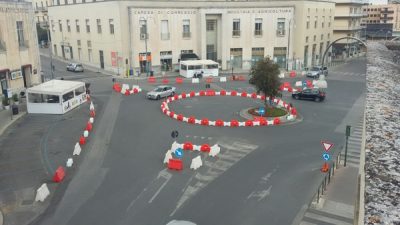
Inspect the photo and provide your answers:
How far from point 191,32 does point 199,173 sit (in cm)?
4846

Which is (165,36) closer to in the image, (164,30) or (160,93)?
(164,30)

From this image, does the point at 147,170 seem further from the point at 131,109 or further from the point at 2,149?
the point at 131,109

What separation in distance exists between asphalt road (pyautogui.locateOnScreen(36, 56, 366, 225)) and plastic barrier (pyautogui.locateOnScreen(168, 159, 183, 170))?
383 mm

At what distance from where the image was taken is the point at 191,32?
68.1 metres

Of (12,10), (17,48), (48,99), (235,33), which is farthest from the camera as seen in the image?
(235,33)

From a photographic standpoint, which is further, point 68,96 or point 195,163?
point 68,96

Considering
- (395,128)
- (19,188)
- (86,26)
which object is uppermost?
(86,26)

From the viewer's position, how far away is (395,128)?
648 inches

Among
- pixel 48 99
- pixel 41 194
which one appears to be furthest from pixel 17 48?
pixel 41 194

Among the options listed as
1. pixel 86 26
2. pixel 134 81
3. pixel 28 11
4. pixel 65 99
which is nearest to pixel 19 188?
pixel 65 99

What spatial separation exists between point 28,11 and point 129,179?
1265 inches

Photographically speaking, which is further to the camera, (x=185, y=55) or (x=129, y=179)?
(x=185, y=55)

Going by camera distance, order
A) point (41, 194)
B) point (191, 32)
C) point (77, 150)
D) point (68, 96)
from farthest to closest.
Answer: point (191, 32) → point (68, 96) → point (77, 150) → point (41, 194)

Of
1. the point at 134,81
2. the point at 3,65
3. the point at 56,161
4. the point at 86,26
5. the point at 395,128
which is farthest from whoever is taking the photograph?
the point at 86,26
